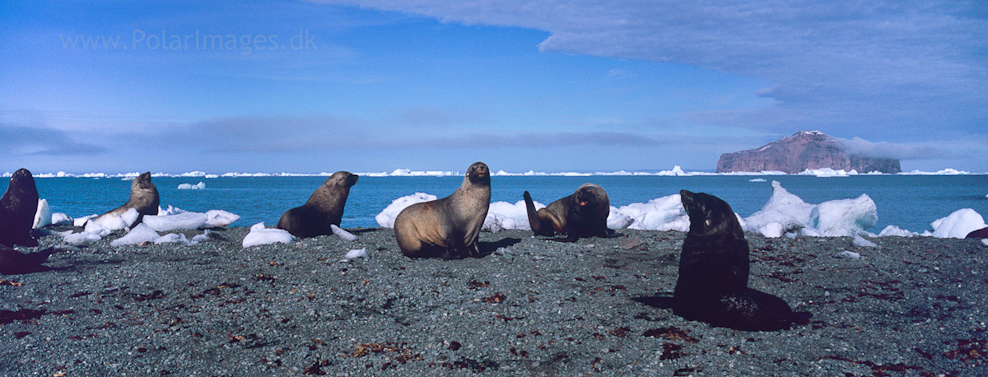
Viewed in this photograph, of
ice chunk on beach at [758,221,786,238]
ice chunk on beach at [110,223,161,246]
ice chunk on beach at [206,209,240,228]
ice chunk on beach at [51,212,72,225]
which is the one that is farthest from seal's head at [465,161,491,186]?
ice chunk on beach at [51,212,72,225]

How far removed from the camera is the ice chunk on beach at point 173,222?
1337cm

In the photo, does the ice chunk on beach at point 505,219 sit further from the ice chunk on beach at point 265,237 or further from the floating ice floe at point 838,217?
the floating ice floe at point 838,217

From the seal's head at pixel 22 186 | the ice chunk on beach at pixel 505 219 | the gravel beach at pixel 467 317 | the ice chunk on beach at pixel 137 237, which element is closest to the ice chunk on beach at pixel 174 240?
the ice chunk on beach at pixel 137 237

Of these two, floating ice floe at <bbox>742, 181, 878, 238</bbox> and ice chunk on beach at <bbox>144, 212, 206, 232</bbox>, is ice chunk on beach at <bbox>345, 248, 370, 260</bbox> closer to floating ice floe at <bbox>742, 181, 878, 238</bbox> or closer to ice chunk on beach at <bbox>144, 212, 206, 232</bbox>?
ice chunk on beach at <bbox>144, 212, 206, 232</bbox>

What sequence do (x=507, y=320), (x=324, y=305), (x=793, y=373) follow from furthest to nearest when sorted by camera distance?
(x=324, y=305) → (x=507, y=320) → (x=793, y=373)

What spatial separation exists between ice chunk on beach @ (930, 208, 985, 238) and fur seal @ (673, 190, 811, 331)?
1191 cm

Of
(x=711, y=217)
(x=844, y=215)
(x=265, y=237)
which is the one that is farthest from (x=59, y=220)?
(x=844, y=215)

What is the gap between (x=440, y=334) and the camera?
214 inches

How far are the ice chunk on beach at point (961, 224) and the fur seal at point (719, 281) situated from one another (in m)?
11.9

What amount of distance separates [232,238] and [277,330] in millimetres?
7328

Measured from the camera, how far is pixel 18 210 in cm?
1144

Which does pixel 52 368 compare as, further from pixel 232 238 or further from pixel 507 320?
pixel 232 238

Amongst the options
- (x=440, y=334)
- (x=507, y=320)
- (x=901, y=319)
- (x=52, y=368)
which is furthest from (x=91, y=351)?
(x=901, y=319)

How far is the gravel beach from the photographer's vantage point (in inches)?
183
